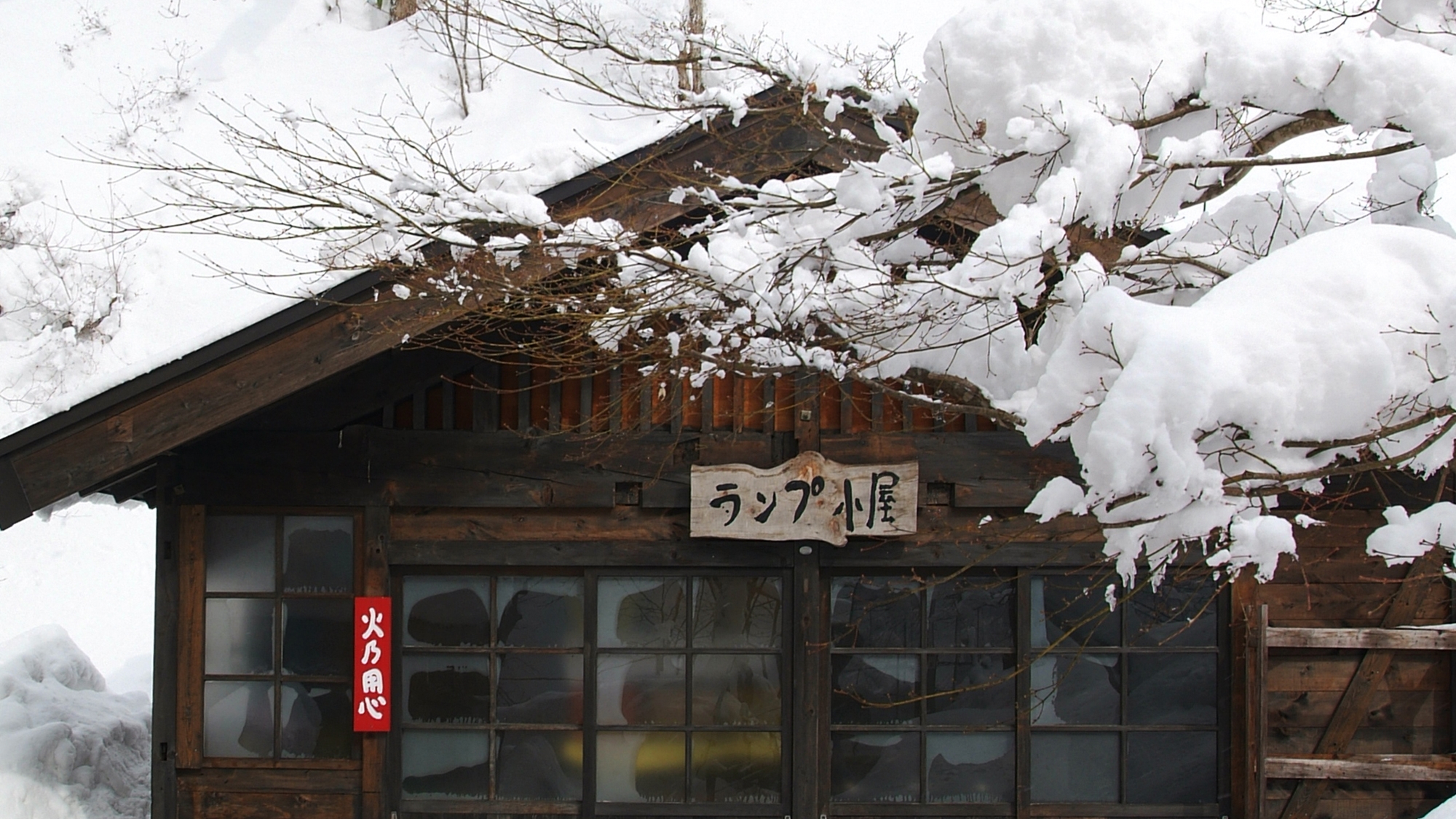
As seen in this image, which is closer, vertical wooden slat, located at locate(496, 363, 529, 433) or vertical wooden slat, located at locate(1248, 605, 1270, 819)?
vertical wooden slat, located at locate(1248, 605, 1270, 819)

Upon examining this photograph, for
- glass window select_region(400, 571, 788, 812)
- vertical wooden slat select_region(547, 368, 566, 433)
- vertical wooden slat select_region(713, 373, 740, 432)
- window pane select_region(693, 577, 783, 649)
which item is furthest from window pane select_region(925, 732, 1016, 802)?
vertical wooden slat select_region(547, 368, 566, 433)

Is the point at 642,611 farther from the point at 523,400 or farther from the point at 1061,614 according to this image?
the point at 1061,614

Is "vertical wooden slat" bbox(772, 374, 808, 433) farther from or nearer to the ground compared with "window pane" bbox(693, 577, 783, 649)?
farther from the ground

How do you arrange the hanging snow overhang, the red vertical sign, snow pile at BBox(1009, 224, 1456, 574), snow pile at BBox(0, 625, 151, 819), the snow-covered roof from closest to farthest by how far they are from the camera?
1. snow pile at BBox(1009, 224, 1456, 574)
2. the hanging snow overhang
3. the red vertical sign
4. snow pile at BBox(0, 625, 151, 819)
5. the snow-covered roof

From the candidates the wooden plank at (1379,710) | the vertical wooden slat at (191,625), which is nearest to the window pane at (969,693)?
the wooden plank at (1379,710)

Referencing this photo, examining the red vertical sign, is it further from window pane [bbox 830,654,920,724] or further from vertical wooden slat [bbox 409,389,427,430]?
window pane [bbox 830,654,920,724]

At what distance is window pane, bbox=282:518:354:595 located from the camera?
6.11m

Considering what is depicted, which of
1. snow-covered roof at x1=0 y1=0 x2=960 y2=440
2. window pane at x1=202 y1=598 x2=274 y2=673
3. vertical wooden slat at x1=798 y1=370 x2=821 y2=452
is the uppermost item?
snow-covered roof at x1=0 y1=0 x2=960 y2=440

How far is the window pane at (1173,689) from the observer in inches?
245

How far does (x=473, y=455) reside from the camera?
6074 mm

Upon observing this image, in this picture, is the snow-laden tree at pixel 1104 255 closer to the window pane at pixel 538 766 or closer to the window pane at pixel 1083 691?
the window pane at pixel 1083 691

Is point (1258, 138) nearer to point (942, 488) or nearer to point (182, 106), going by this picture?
point (942, 488)

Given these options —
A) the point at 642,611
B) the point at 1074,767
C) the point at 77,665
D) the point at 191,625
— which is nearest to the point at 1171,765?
the point at 1074,767

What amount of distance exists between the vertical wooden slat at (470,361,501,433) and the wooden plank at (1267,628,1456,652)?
15.7ft
